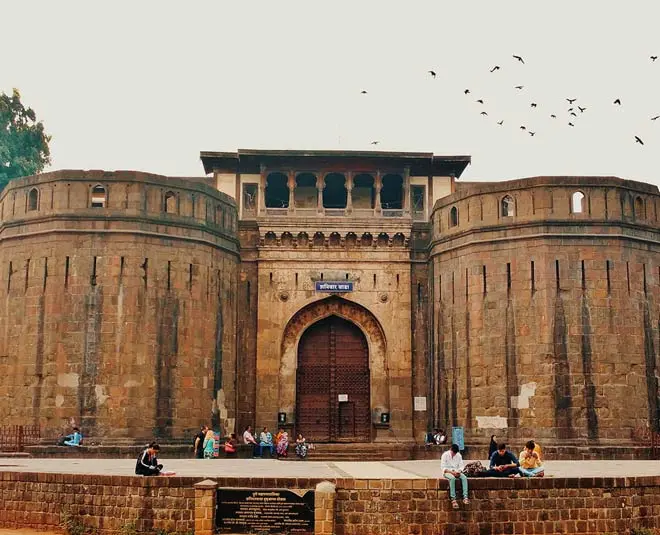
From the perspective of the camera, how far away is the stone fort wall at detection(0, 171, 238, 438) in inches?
1155

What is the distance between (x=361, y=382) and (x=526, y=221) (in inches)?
353

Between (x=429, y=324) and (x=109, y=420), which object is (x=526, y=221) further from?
(x=109, y=420)

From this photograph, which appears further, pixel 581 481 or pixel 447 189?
pixel 447 189

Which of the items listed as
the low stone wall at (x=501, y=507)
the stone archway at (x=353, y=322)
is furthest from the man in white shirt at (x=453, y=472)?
the stone archway at (x=353, y=322)

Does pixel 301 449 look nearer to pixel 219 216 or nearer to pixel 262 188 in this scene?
pixel 219 216

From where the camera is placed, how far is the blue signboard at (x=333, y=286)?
115 ft

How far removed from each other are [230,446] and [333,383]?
602 centimetres

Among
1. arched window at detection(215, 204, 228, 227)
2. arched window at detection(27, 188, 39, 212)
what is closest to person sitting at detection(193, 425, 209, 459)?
arched window at detection(215, 204, 228, 227)

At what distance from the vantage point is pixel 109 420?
2902cm

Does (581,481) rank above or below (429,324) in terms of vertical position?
below

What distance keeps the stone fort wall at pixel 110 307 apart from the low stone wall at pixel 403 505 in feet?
34.9

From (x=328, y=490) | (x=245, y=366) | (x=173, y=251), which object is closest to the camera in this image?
(x=328, y=490)

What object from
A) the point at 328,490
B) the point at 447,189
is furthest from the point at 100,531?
the point at 447,189

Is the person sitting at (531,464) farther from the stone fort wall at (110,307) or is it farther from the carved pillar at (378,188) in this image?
the carved pillar at (378,188)
